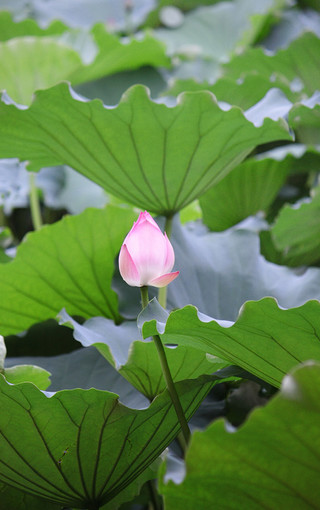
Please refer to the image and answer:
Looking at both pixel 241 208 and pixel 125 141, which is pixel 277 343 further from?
pixel 241 208

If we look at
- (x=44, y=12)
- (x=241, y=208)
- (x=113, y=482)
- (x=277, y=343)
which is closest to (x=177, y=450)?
(x=113, y=482)

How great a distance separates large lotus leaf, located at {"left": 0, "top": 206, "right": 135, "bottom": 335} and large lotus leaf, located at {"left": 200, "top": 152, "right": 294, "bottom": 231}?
0.27 m

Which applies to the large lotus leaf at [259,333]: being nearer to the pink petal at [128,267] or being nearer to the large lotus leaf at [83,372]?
the pink petal at [128,267]

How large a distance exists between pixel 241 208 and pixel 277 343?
2.19ft

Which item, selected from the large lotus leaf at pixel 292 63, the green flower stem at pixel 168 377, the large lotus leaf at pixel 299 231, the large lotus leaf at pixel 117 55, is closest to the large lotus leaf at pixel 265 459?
the green flower stem at pixel 168 377

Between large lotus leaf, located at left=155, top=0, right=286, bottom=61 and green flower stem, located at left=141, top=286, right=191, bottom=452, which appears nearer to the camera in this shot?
green flower stem, located at left=141, top=286, right=191, bottom=452

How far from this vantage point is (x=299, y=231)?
3.57 feet

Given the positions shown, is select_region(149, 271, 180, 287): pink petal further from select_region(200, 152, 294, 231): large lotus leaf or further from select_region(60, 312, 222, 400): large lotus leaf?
select_region(200, 152, 294, 231): large lotus leaf

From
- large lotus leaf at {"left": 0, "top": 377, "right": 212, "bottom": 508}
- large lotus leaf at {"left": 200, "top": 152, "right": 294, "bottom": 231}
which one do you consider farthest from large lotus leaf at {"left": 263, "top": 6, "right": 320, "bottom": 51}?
large lotus leaf at {"left": 0, "top": 377, "right": 212, "bottom": 508}

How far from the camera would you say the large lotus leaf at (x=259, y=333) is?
569 millimetres

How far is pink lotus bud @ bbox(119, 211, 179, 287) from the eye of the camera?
583 mm

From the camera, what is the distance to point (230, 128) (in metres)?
0.80

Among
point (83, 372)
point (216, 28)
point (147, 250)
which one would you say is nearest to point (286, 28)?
point (216, 28)

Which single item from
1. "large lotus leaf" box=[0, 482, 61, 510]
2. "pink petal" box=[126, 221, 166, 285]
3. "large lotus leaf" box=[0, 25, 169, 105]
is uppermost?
"pink petal" box=[126, 221, 166, 285]
